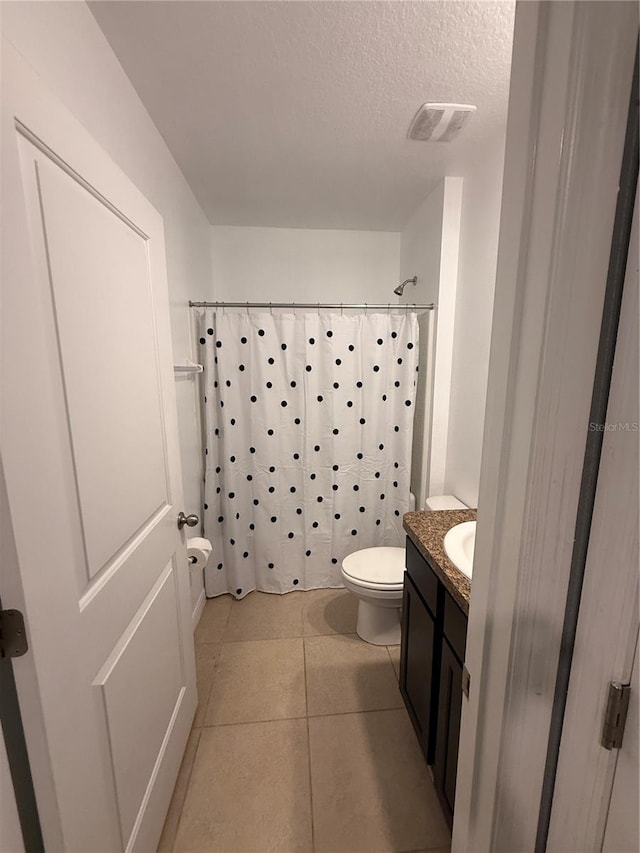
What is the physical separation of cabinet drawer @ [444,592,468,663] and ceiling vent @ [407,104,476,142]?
5.66 feet

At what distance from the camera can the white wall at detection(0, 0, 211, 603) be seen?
31.9 inches

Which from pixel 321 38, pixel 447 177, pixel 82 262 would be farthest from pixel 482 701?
pixel 447 177

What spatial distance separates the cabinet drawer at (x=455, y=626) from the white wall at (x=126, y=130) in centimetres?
136

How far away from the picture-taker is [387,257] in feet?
8.45

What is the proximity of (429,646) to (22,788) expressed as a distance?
3.44 feet

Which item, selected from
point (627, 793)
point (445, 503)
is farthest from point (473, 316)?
point (627, 793)

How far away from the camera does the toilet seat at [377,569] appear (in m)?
1.67

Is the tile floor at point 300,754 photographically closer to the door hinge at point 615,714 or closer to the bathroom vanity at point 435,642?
the bathroom vanity at point 435,642

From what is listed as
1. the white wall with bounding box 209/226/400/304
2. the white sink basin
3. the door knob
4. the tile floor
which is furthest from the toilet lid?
the white wall with bounding box 209/226/400/304

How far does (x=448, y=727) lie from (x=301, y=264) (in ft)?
8.56

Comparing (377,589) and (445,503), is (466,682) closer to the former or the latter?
(377,589)

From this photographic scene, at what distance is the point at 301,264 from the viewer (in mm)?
2533

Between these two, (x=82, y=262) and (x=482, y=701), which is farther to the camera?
(x=82, y=262)

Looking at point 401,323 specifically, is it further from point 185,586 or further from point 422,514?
point 185,586
